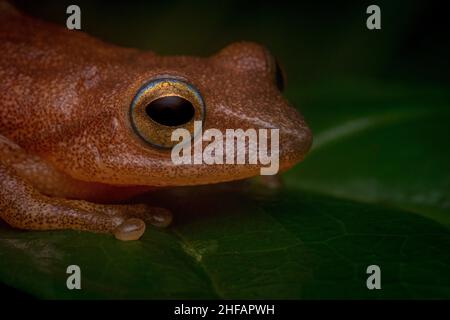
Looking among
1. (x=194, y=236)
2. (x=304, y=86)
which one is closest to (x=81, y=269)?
(x=194, y=236)

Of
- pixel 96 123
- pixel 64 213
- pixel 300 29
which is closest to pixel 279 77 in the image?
pixel 96 123

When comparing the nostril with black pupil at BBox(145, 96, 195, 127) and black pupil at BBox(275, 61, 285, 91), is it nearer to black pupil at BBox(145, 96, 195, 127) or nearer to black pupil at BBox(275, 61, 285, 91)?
black pupil at BBox(275, 61, 285, 91)

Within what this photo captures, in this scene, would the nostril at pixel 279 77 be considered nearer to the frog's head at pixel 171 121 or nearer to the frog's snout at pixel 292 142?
the frog's head at pixel 171 121

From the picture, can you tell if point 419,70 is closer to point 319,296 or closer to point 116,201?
point 116,201

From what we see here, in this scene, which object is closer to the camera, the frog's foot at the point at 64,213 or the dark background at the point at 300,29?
the frog's foot at the point at 64,213

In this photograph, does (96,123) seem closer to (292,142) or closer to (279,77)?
(292,142)

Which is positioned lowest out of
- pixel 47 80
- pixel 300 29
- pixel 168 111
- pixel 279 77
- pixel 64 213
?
pixel 64 213

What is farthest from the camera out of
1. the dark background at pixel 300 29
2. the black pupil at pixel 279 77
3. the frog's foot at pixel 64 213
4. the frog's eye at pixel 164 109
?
the dark background at pixel 300 29

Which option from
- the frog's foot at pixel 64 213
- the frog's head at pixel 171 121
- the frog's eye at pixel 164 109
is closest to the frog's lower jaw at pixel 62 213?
the frog's foot at pixel 64 213
